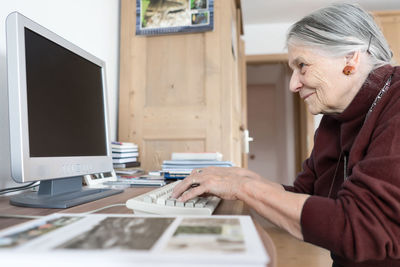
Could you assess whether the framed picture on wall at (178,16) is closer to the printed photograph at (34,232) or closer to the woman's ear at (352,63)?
the woman's ear at (352,63)

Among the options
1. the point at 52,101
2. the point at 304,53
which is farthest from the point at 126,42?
the point at 304,53

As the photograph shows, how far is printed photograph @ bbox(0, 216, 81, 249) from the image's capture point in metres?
0.36

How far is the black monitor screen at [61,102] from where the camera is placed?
2.38ft

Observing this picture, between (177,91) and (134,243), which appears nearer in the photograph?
(134,243)

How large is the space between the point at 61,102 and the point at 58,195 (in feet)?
0.77

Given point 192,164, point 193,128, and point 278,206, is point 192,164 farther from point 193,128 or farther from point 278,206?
point 278,206

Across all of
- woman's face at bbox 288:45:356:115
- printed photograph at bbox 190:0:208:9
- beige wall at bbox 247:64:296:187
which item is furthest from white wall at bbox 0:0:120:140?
beige wall at bbox 247:64:296:187

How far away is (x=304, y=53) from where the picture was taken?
0.82m

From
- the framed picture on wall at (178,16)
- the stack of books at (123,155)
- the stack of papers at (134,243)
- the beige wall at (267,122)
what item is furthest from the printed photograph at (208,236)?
the beige wall at (267,122)

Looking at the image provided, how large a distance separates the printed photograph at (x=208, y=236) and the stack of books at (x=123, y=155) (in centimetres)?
104

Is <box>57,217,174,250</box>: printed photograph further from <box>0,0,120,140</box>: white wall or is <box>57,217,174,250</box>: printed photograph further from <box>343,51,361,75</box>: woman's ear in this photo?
<box>0,0,120,140</box>: white wall

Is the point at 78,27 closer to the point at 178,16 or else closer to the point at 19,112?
the point at 178,16

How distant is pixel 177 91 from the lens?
175 centimetres

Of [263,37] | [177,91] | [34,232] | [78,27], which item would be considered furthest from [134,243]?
[263,37]
